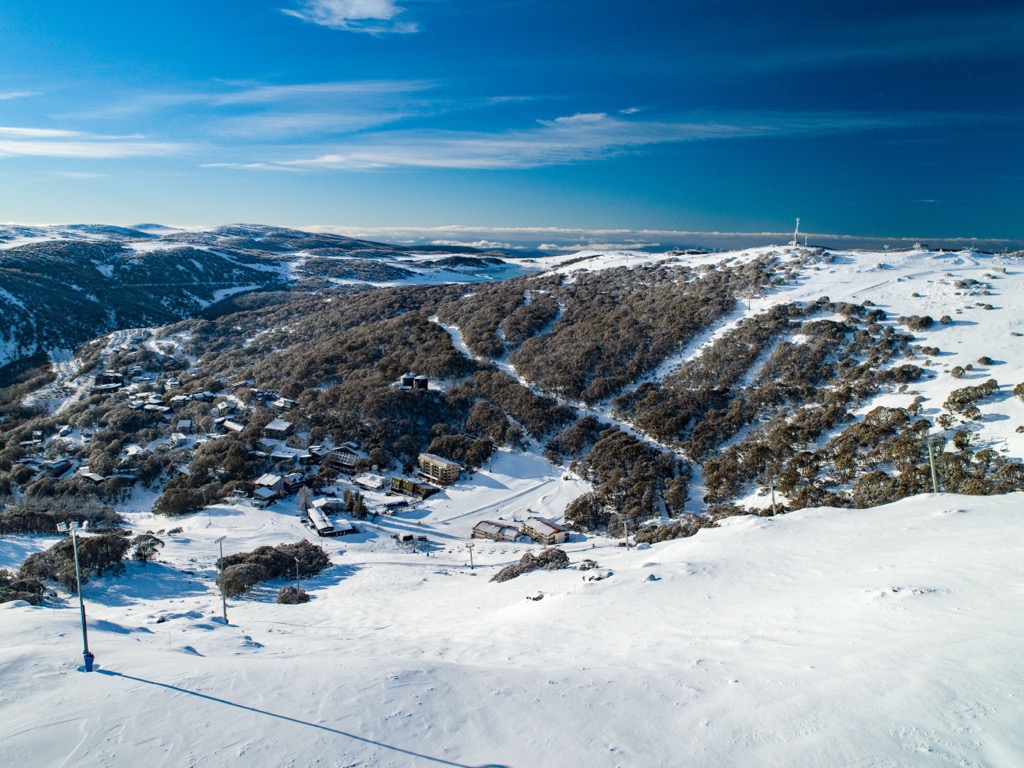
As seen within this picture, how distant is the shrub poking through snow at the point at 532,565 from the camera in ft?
72.9

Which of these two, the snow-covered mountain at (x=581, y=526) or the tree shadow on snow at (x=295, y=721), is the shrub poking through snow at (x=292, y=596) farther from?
the tree shadow on snow at (x=295, y=721)

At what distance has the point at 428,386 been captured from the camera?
47.3 m

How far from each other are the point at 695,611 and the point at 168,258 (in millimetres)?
145665

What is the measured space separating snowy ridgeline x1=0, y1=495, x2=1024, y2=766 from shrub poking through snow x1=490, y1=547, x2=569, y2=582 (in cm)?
390

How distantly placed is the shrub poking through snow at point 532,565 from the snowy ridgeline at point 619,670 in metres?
3.90

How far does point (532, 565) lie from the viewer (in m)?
22.8

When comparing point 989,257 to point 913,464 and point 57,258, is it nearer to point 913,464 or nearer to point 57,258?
point 913,464

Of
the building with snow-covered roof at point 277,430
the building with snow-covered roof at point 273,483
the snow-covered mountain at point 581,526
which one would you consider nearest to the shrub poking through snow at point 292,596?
the snow-covered mountain at point 581,526

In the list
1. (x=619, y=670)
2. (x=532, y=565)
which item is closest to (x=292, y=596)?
(x=532, y=565)

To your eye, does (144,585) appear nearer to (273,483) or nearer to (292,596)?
(292,596)

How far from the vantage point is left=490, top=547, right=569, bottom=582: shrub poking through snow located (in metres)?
22.2

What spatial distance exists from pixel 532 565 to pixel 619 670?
12459 millimetres

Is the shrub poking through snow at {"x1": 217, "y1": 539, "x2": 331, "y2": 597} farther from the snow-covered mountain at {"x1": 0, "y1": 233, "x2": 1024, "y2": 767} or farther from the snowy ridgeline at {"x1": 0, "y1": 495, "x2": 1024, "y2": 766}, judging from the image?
the snowy ridgeline at {"x1": 0, "y1": 495, "x2": 1024, "y2": 766}

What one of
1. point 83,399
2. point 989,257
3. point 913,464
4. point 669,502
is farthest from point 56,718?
point 989,257
